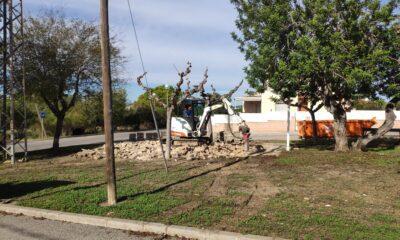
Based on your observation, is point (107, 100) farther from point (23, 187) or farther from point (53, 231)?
point (23, 187)

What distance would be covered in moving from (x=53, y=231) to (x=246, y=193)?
156 inches

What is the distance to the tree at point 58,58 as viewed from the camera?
18.8 m

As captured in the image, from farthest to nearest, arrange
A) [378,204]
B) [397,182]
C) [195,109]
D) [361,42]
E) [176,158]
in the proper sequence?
[195,109]
[176,158]
[361,42]
[397,182]
[378,204]

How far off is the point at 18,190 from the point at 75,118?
3678cm

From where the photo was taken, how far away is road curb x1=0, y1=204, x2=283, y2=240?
6.21 meters

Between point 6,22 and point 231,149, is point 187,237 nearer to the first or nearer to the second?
point 231,149

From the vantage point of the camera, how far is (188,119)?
20.9 m

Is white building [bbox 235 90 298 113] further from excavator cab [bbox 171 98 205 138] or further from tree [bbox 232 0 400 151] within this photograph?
tree [bbox 232 0 400 151]

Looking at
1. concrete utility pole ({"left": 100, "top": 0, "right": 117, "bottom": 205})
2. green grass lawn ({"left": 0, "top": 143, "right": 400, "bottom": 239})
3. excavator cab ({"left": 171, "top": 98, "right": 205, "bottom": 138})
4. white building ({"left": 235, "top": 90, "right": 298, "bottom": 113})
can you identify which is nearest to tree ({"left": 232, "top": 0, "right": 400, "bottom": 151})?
green grass lawn ({"left": 0, "top": 143, "right": 400, "bottom": 239})

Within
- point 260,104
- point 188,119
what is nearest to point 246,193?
point 188,119

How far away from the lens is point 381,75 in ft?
47.8

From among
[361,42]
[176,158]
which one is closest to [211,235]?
[176,158]

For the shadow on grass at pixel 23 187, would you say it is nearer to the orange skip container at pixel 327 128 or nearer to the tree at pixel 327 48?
the tree at pixel 327 48

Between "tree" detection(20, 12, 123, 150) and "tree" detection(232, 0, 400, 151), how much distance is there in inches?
299
